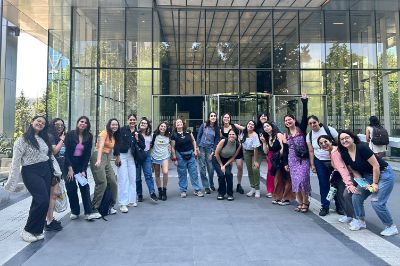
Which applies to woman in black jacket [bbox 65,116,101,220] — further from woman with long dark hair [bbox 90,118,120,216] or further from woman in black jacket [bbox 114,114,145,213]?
woman in black jacket [bbox 114,114,145,213]

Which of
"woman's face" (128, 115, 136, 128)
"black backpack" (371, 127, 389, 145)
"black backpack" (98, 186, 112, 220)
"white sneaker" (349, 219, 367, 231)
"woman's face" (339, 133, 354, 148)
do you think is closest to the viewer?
"woman's face" (339, 133, 354, 148)

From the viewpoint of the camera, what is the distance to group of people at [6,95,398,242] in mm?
4621

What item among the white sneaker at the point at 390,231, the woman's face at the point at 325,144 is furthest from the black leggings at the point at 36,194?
the white sneaker at the point at 390,231

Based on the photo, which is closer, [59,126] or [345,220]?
[345,220]

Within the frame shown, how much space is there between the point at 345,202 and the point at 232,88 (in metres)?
12.4

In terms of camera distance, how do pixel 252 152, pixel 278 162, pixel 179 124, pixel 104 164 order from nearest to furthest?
1. pixel 104 164
2. pixel 278 162
3. pixel 179 124
4. pixel 252 152

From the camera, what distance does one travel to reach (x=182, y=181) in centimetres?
742

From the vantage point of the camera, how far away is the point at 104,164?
578cm

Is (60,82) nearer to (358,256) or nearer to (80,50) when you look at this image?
(80,50)

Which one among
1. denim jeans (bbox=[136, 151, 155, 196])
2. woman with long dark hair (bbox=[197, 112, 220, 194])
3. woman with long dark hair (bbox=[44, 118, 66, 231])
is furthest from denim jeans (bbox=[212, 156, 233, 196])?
woman with long dark hair (bbox=[44, 118, 66, 231])

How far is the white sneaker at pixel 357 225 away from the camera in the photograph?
489cm

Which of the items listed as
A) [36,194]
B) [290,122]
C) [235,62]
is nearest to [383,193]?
[290,122]

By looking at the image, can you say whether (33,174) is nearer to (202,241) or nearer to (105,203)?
(105,203)

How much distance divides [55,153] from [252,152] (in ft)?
12.8
